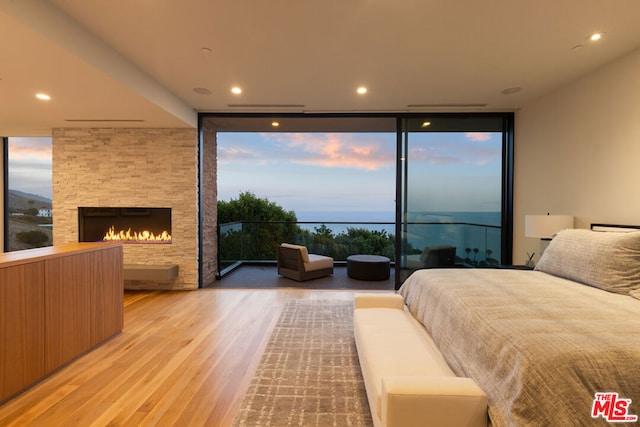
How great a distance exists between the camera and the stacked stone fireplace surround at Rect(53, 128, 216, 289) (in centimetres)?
447

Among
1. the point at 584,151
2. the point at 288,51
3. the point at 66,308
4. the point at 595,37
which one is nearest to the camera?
the point at 66,308

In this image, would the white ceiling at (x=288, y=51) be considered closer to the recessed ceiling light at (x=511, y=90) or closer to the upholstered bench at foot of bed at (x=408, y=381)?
the recessed ceiling light at (x=511, y=90)

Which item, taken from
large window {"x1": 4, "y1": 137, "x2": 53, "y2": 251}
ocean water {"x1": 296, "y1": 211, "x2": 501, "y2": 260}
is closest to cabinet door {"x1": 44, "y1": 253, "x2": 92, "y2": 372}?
large window {"x1": 4, "y1": 137, "x2": 53, "y2": 251}

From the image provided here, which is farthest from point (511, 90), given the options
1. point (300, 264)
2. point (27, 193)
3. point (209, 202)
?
point (27, 193)

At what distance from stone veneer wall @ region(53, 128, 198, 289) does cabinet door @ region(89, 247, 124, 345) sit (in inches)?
62.3

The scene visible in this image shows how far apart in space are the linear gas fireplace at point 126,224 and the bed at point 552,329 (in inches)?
156

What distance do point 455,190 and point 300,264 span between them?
9.25 feet

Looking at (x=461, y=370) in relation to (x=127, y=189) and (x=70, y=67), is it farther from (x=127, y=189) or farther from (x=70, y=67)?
(x=127, y=189)

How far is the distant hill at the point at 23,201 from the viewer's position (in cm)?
510

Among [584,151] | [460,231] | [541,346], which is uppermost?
[584,151]

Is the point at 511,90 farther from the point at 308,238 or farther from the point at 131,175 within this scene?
the point at 131,175

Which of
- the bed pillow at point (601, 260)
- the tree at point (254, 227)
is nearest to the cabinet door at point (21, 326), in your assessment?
the tree at point (254, 227)

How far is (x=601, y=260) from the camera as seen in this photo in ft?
7.17

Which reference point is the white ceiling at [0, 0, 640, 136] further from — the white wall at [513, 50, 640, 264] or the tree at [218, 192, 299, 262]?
Answer: the tree at [218, 192, 299, 262]
